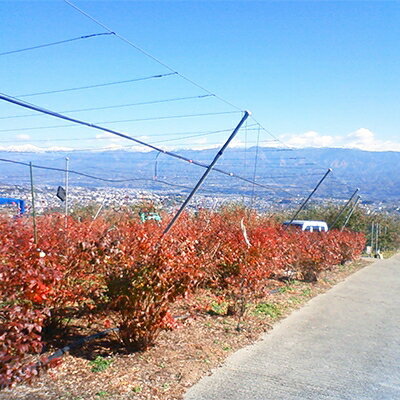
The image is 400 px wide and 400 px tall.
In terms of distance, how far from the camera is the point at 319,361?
23.7ft

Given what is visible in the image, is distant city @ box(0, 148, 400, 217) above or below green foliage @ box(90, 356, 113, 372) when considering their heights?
above

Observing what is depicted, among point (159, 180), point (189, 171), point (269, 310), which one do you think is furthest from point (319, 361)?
point (189, 171)

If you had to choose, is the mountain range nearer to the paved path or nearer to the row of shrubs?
the row of shrubs

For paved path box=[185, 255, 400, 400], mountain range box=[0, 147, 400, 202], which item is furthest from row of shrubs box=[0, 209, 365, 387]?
mountain range box=[0, 147, 400, 202]

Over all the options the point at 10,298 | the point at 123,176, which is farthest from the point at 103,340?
the point at 123,176

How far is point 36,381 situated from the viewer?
560 cm

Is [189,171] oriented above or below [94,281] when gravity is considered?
above

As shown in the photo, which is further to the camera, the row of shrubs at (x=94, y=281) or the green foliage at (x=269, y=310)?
the green foliage at (x=269, y=310)

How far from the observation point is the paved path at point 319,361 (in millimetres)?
5895

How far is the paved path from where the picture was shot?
232 inches

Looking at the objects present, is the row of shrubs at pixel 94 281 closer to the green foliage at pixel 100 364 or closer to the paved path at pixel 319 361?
the green foliage at pixel 100 364

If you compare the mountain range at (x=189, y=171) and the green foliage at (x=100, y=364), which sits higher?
the mountain range at (x=189, y=171)

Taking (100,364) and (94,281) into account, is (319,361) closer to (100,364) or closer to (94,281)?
(100,364)

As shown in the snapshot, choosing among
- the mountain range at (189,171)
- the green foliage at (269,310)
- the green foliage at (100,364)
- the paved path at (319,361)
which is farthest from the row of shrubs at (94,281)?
the mountain range at (189,171)
